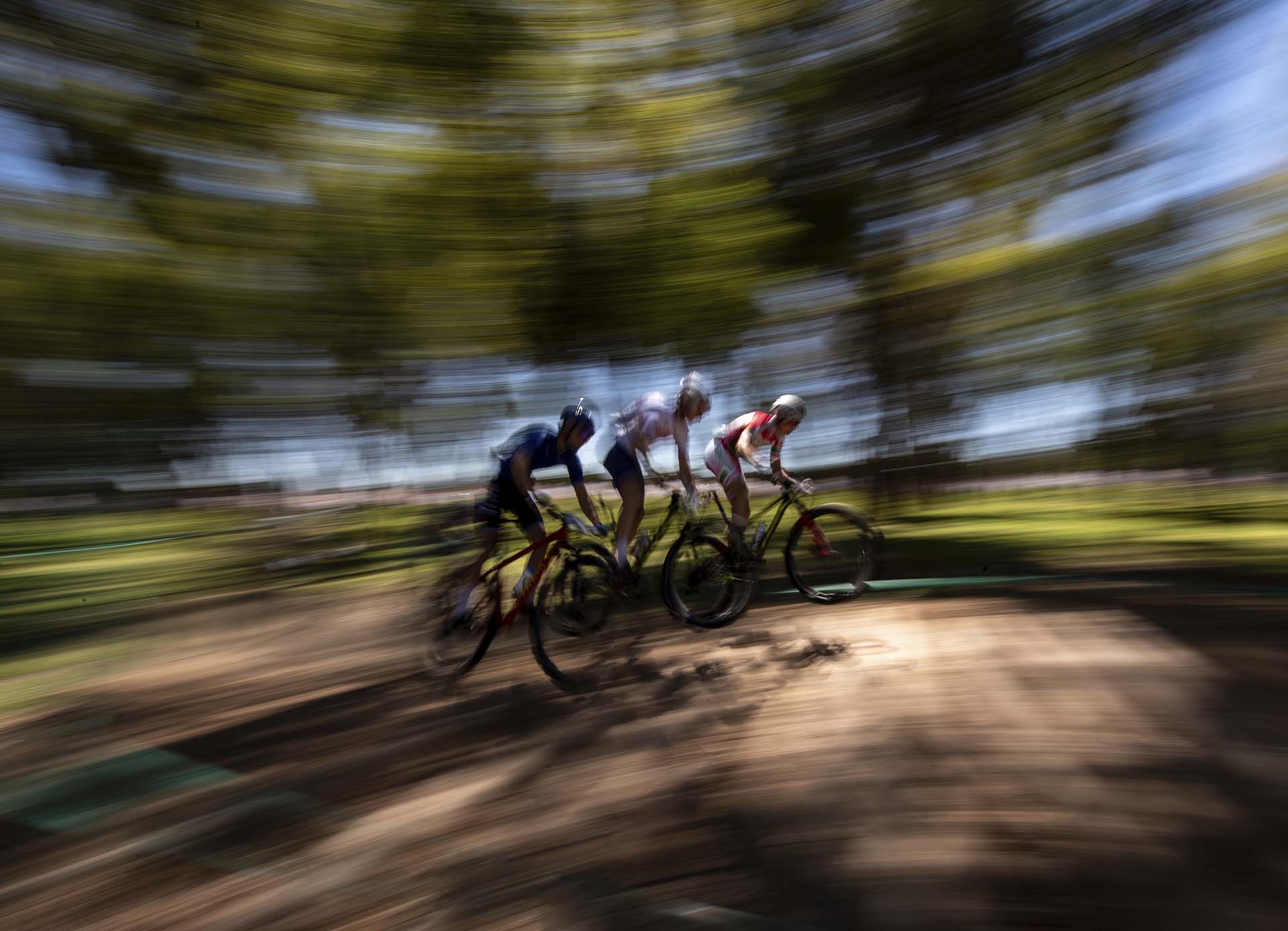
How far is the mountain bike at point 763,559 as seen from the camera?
5188 mm

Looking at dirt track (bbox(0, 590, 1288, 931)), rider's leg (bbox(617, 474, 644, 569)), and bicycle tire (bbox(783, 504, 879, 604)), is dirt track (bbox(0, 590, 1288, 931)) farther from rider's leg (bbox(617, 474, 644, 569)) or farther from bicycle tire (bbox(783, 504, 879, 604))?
rider's leg (bbox(617, 474, 644, 569))

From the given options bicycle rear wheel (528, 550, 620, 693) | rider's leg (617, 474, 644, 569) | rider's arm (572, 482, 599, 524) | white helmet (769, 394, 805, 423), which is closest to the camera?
rider's arm (572, 482, 599, 524)

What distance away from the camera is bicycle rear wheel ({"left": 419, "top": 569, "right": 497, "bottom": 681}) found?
185 inches

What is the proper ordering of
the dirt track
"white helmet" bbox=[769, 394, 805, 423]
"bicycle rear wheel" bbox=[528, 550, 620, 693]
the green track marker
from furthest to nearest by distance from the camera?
"white helmet" bbox=[769, 394, 805, 423], "bicycle rear wheel" bbox=[528, 550, 620, 693], the green track marker, the dirt track

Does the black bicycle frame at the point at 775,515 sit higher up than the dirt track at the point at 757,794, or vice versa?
the black bicycle frame at the point at 775,515

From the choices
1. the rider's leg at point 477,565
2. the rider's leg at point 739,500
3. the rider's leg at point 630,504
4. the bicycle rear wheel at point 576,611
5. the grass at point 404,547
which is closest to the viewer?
the bicycle rear wheel at point 576,611

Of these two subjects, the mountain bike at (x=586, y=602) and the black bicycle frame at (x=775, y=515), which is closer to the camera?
the mountain bike at (x=586, y=602)

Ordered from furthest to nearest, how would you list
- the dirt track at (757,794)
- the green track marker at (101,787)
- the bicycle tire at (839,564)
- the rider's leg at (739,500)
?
the bicycle tire at (839,564) < the rider's leg at (739,500) < the green track marker at (101,787) < the dirt track at (757,794)

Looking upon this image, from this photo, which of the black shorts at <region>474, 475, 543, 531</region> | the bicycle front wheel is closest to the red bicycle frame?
the black shorts at <region>474, 475, 543, 531</region>

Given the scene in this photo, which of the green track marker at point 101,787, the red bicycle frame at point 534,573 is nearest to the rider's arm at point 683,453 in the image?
the red bicycle frame at point 534,573

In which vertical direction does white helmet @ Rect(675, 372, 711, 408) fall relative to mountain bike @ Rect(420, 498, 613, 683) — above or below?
above

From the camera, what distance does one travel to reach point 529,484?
14.6 ft

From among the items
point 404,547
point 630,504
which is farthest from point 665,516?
point 404,547

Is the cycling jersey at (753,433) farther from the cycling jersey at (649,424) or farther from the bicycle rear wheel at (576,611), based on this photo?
the bicycle rear wheel at (576,611)
